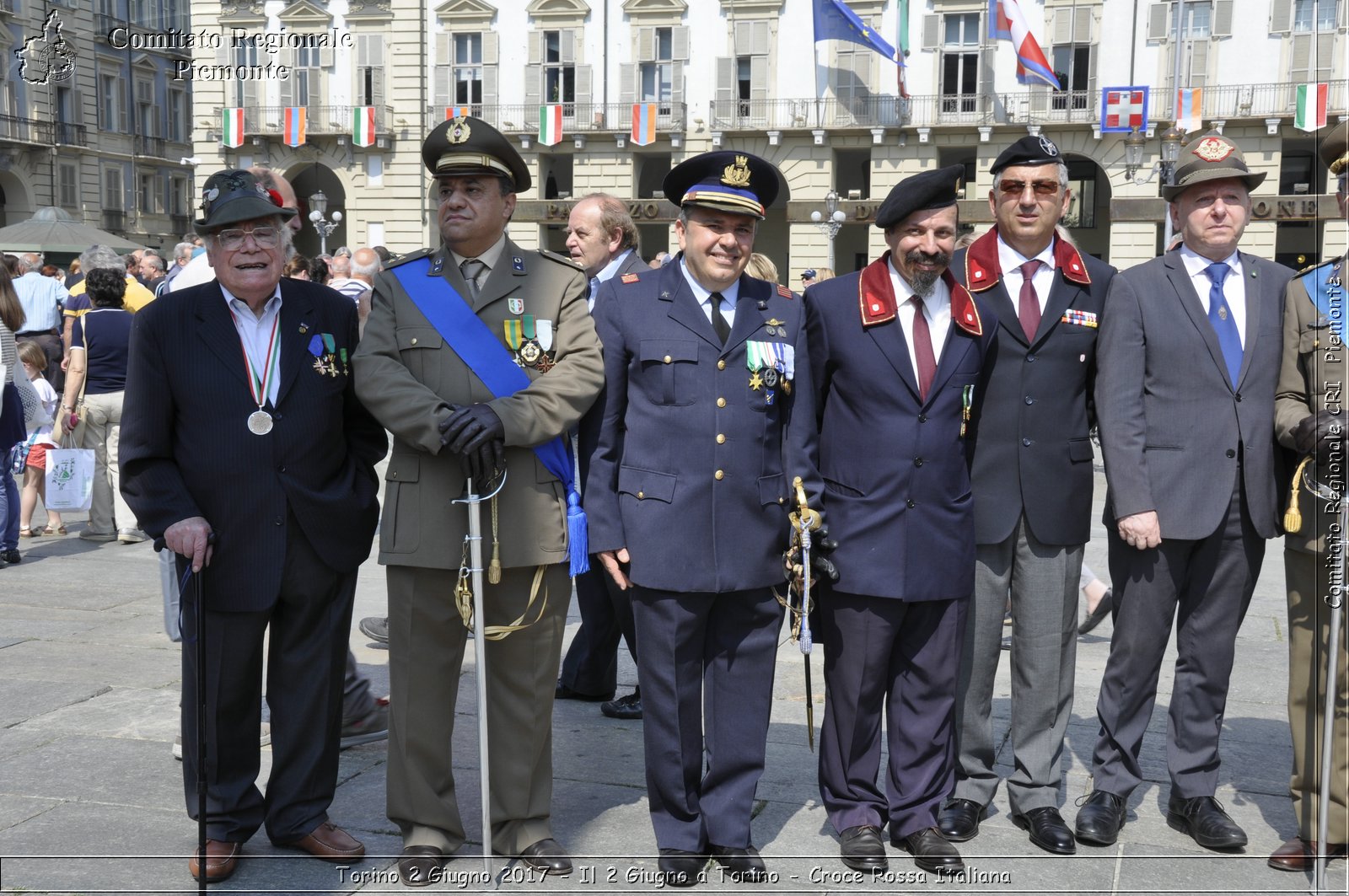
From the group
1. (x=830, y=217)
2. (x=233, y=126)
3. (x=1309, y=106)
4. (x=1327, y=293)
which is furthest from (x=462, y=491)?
(x=233, y=126)

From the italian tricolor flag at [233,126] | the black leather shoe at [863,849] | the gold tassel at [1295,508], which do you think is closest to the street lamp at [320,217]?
the italian tricolor flag at [233,126]

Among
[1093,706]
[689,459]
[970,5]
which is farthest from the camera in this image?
[970,5]

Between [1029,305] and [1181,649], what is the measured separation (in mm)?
1270

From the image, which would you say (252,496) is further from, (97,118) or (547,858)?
(97,118)

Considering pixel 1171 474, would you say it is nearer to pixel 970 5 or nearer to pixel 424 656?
pixel 424 656

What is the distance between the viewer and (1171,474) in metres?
4.23

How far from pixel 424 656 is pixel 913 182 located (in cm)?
207

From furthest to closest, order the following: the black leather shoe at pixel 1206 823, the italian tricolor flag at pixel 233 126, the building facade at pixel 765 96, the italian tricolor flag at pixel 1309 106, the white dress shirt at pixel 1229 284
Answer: the italian tricolor flag at pixel 233 126, the building facade at pixel 765 96, the italian tricolor flag at pixel 1309 106, the white dress shirt at pixel 1229 284, the black leather shoe at pixel 1206 823

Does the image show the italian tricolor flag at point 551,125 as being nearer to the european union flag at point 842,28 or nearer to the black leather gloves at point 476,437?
the european union flag at point 842,28

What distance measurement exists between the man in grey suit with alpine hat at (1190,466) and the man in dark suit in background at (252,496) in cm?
247

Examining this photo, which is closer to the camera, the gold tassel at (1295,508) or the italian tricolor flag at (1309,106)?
the gold tassel at (1295,508)

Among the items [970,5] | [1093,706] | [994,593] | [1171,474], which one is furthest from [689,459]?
[970,5]

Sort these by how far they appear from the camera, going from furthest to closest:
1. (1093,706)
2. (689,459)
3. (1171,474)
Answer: (1093,706) → (1171,474) → (689,459)

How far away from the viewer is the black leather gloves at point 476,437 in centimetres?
367
